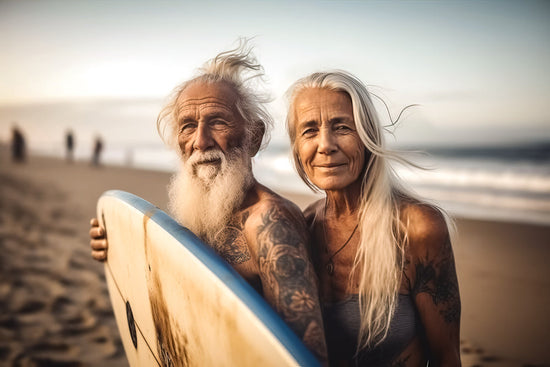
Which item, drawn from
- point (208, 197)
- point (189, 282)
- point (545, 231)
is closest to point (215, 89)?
point (208, 197)

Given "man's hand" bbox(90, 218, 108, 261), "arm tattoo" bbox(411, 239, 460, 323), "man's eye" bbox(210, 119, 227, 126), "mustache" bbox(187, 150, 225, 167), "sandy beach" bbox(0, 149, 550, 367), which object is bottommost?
"sandy beach" bbox(0, 149, 550, 367)

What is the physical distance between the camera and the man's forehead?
1.92 meters

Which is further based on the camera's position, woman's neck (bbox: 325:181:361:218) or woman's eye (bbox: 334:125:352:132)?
woman's neck (bbox: 325:181:361:218)

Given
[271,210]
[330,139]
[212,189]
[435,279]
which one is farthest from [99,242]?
[435,279]

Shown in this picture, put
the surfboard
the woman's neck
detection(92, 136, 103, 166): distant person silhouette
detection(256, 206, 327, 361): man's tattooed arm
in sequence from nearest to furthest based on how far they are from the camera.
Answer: the surfboard
detection(256, 206, 327, 361): man's tattooed arm
the woman's neck
detection(92, 136, 103, 166): distant person silhouette

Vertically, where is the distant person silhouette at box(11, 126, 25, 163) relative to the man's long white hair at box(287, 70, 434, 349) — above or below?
below

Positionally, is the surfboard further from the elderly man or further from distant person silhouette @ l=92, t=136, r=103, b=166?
distant person silhouette @ l=92, t=136, r=103, b=166

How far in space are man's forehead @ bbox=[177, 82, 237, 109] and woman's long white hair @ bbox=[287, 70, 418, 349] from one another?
15.4 inches

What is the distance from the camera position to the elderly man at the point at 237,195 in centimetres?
145

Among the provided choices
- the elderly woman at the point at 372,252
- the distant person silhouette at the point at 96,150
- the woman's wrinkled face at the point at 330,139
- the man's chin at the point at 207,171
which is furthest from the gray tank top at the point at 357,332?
the distant person silhouette at the point at 96,150

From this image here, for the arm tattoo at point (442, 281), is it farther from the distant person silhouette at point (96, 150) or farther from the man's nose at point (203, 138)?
the distant person silhouette at point (96, 150)

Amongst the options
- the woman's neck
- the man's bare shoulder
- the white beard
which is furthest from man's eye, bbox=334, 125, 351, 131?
the white beard

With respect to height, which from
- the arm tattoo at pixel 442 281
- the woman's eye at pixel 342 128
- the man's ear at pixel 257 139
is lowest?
the arm tattoo at pixel 442 281

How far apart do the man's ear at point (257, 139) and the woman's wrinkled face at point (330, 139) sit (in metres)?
0.43
